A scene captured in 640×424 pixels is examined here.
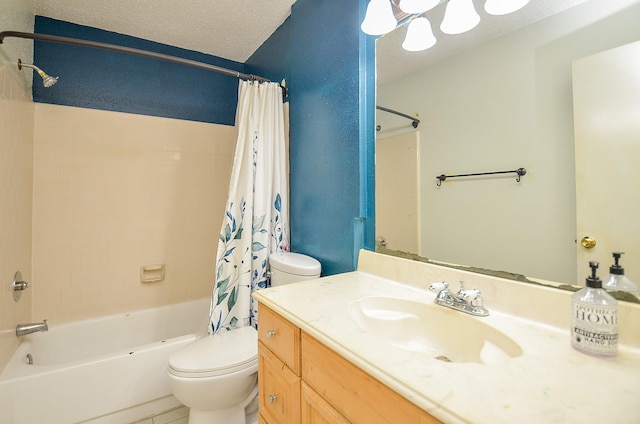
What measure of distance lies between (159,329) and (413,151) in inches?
88.3

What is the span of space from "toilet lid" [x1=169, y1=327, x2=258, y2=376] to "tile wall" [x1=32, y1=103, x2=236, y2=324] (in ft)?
3.38

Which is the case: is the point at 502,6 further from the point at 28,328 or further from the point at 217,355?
the point at 28,328

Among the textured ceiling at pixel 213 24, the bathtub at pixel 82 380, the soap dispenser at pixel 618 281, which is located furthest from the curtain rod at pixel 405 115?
the bathtub at pixel 82 380

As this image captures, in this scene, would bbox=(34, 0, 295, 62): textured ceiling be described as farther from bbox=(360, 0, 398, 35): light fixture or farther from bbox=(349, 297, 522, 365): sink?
bbox=(349, 297, 522, 365): sink

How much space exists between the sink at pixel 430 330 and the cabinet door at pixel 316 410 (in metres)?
0.21

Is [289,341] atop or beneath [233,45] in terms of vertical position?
beneath

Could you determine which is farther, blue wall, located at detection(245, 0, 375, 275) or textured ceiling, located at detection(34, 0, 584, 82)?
blue wall, located at detection(245, 0, 375, 275)

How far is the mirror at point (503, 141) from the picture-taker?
78 cm

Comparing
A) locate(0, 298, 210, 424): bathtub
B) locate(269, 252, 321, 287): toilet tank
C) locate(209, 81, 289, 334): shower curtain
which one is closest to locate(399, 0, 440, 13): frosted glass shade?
locate(209, 81, 289, 334): shower curtain

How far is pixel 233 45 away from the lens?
234 cm

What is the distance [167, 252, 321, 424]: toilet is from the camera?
1290 millimetres

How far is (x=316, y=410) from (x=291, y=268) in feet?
2.56

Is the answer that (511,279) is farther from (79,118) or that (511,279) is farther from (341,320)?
(79,118)

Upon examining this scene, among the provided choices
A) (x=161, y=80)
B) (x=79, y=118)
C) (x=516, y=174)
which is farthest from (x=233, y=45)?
(x=516, y=174)
